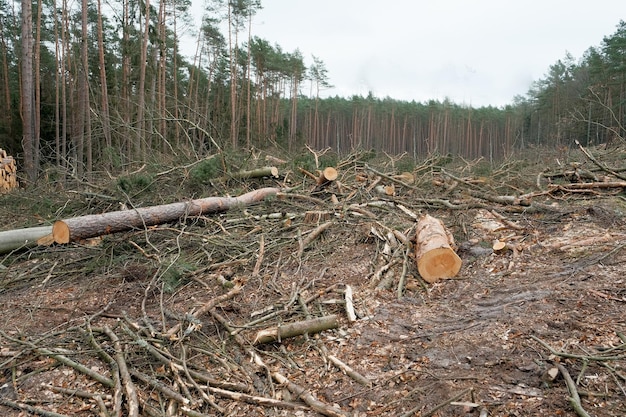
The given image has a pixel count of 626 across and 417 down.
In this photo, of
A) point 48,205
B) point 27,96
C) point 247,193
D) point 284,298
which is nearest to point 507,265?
point 284,298

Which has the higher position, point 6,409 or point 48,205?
point 48,205

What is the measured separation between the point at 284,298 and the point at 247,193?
11.1 ft

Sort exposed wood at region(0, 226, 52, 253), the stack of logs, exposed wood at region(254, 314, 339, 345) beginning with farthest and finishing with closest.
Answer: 1. the stack of logs
2. exposed wood at region(0, 226, 52, 253)
3. exposed wood at region(254, 314, 339, 345)

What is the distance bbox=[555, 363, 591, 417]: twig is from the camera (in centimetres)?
219

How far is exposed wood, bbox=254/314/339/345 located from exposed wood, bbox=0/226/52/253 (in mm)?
3625

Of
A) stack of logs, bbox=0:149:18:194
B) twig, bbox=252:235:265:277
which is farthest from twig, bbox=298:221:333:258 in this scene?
stack of logs, bbox=0:149:18:194

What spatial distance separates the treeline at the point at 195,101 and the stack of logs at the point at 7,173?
471 mm

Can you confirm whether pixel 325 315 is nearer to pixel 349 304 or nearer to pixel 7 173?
pixel 349 304

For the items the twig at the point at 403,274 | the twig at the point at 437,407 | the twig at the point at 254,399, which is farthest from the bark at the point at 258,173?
the twig at the point at 437,407

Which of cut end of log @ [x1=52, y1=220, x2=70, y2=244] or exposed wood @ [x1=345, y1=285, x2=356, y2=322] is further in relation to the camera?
cut end of log @ [x1=52, y1=220, x2=70, y2=244]

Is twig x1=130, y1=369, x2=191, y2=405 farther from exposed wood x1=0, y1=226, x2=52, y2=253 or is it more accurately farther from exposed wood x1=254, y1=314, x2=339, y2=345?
exposed wood x1=0, y1=226, x2=52, y2=253

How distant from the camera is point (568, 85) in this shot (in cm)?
3294

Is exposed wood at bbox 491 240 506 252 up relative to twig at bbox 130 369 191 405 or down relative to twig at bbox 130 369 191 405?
up

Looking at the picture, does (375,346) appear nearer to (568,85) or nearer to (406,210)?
(406,210)
